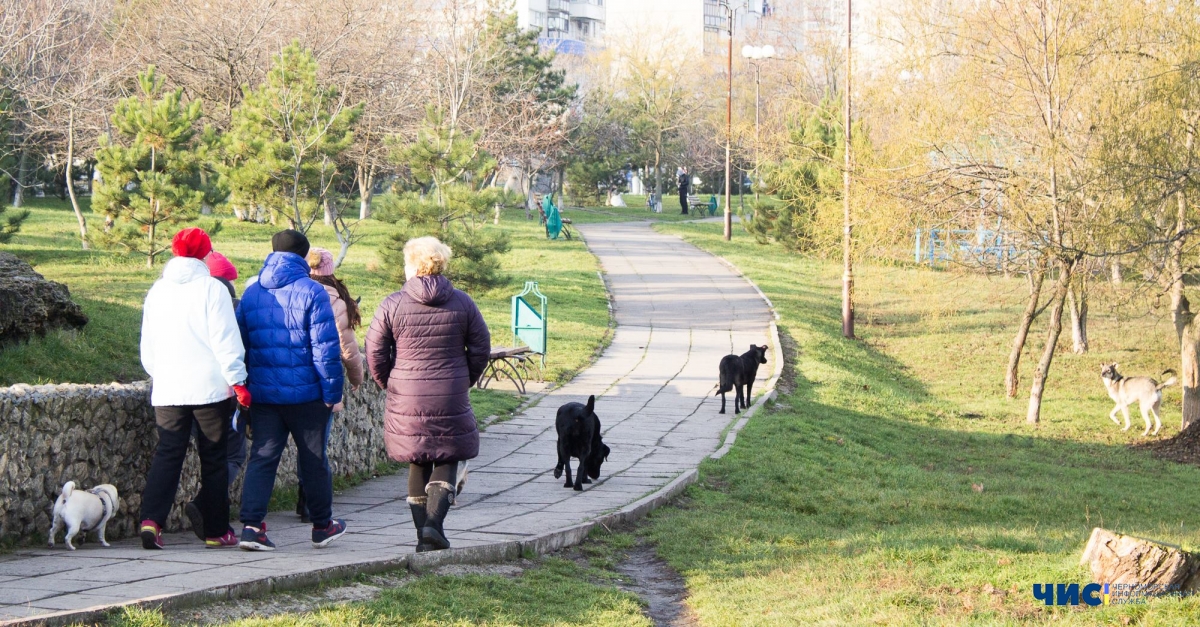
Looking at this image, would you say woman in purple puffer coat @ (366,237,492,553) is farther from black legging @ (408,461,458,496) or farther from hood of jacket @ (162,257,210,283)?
hood of jacket @ (162,257,210,283)

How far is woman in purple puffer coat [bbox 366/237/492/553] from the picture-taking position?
6.18 meters

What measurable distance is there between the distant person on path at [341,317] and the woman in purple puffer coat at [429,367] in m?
0.71

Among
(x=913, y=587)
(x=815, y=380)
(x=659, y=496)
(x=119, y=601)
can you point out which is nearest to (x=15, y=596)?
(x=119, y=601)

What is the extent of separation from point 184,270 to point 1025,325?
15.7 m

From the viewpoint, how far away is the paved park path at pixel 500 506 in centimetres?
509

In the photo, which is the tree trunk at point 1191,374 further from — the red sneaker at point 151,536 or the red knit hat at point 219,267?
the red sneaker at point 151,536

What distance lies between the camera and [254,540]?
238 inches

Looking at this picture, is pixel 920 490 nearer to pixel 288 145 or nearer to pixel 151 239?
pixel 288 145

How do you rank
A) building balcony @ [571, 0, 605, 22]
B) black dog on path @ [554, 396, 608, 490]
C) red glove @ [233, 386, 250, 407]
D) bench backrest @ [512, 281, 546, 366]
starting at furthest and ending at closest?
building balcony @ [571, 0, 605, 22], bench backrest @ [512, 281, 546, 366], black dog on path @ [554, 396, 608, 490], red glove @ [233, 386, 250, 407]

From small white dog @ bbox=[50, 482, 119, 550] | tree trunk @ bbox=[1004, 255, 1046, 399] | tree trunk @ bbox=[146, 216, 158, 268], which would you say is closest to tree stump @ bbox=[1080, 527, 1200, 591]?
small white dog @ bbox=[50, 482, 119, 550]

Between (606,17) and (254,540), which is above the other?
(606,17)

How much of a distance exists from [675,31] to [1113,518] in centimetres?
6554

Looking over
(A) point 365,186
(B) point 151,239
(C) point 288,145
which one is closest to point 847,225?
(C) point 288,145

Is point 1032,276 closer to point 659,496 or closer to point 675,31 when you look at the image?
point 659,496
